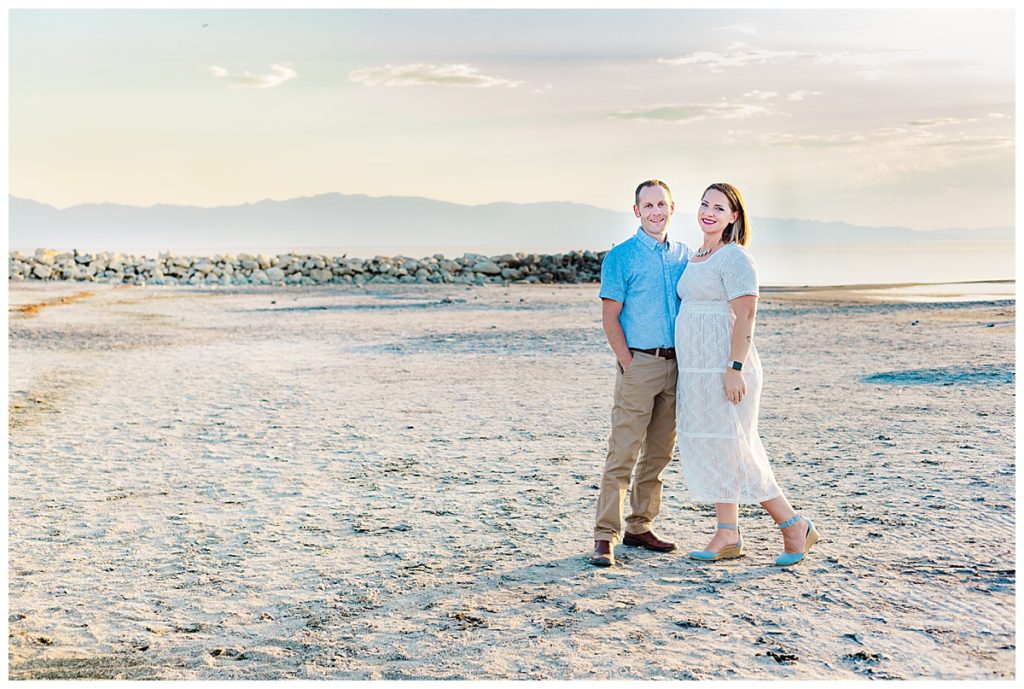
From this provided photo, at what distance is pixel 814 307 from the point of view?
69.1ft

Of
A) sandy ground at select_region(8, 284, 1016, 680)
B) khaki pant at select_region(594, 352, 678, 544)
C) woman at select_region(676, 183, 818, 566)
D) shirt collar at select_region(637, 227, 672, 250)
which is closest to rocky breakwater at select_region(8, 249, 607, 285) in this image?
sandy ground at select_region(8, 284, 1016, 680)

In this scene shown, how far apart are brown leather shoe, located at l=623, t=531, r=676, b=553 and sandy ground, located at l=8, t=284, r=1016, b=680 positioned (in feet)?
0.23

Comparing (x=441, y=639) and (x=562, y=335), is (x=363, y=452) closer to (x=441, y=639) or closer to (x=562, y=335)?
(x=441, y=639)

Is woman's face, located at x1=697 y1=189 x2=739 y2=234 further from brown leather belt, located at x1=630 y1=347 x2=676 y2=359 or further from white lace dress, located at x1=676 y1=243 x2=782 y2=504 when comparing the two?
brown leather belt, located at x1=630 y1=347 x2=676 y2=359

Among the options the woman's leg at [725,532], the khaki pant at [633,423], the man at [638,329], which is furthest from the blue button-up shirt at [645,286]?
the woman's leg at [725,532]

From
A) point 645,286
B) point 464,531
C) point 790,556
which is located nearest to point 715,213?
point 645,286

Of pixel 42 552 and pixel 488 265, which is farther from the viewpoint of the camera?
pixel 488 265

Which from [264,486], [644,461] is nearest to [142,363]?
[264,486]

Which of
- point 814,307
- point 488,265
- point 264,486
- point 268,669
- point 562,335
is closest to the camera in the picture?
point 268,669

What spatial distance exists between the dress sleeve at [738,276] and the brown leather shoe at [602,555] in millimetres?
1294

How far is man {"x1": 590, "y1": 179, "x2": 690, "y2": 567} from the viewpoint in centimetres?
539

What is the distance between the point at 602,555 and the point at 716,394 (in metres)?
0.92

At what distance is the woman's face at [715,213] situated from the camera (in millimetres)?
5270

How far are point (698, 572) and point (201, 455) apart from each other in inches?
167
